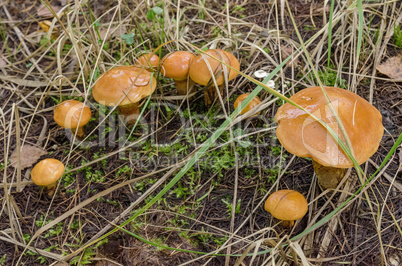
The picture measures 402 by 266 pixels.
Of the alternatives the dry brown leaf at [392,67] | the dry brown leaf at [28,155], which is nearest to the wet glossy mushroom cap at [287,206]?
the dry brown leaf at [392,67]

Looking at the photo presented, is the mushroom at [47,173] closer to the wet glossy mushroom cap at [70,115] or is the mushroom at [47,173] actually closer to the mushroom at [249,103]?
the wet glossy mushroom cap at [70,115]

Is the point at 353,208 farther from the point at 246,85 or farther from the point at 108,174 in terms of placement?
the point at 108,174

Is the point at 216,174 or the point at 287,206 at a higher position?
the point at 287,206

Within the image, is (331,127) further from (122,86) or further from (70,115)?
(70,115)

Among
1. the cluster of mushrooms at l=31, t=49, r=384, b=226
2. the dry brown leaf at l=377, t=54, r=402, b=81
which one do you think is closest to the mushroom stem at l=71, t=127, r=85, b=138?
the cluster of mushrooms at l=31, t=49, r=384, b=226

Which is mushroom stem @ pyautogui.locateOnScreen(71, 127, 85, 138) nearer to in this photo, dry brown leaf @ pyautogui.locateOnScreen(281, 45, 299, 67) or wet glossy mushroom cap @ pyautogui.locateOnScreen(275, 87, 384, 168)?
wet glossy mushroom cap @ pyautogui.locateOnScreen(275, 87, 384, 168)

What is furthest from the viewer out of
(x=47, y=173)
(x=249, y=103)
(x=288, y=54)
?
(x=288, y=54)

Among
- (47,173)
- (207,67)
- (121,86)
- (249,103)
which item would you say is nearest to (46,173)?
(47,173)

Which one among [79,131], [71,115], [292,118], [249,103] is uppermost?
[292,118]
